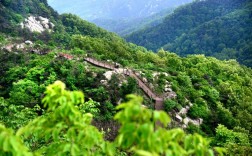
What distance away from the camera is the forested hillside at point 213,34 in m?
148

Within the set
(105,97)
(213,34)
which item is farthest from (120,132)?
(213,34)

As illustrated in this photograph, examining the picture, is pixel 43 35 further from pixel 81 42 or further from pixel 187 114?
pixel 187 114

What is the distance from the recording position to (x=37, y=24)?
7050cm

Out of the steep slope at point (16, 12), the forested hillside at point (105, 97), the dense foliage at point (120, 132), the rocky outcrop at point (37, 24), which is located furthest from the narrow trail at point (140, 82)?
the rocky outcrop at point (37, 24)

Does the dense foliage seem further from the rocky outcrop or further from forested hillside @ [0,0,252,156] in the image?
the rocky outcrop

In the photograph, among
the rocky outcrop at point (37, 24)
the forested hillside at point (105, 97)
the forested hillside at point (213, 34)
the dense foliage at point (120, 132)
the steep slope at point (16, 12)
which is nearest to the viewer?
the dense foliage at point (120, 132)

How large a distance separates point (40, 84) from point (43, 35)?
36.8 metres

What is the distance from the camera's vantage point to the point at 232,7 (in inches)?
7594

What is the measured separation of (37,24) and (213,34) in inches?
4463

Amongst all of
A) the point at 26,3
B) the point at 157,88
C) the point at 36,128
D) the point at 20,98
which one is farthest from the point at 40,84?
the point at 26,3

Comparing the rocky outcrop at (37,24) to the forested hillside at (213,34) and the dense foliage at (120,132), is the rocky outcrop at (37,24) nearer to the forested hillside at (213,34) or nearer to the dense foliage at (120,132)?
the dense foliage at (120,132)

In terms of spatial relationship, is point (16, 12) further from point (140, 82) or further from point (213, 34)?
point (213, 34)

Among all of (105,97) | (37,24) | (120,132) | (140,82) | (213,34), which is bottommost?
(105,97)

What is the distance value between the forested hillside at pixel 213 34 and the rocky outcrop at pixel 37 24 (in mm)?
86607
